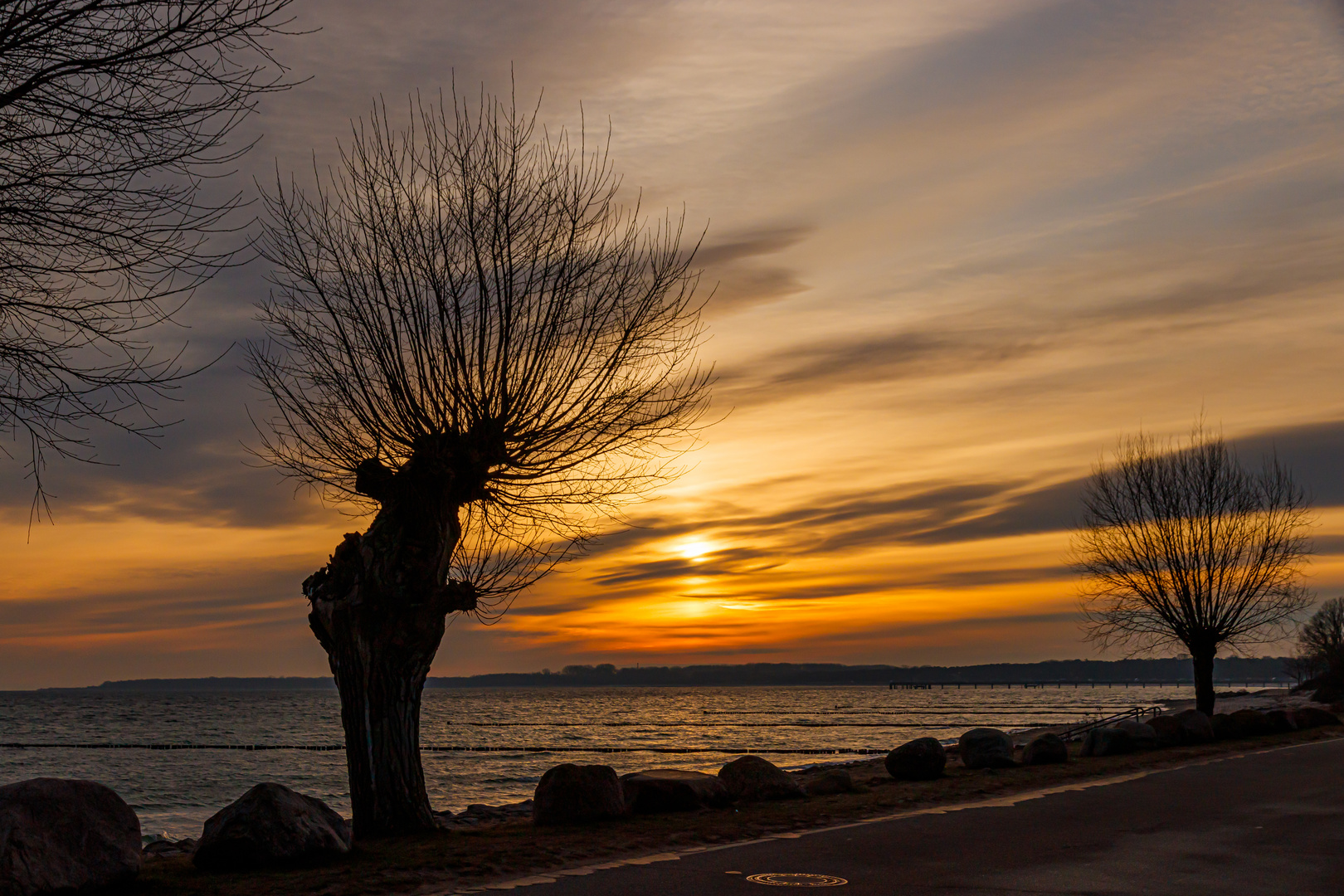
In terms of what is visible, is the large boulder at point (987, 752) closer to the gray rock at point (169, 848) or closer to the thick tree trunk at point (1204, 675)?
the gray rock at point (169, 848)

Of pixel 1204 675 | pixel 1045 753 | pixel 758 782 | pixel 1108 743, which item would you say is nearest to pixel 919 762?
pixel 1045 753

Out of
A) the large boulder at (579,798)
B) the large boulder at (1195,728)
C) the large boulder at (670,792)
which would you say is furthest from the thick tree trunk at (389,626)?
the large boulder at (1195,728)

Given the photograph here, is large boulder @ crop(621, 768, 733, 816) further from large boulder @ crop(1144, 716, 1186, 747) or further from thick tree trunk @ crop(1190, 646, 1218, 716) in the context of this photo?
thick tree trunk @ crop(1190, 646, 1218, 716)

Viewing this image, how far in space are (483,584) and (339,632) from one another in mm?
2187

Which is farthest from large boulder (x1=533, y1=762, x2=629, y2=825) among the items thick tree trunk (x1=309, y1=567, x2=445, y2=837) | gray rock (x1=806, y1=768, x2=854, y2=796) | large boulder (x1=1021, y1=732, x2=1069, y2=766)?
large boulder (x1=1021, y1=732, x2=1069, y2=766)

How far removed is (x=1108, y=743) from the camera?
2450 cm

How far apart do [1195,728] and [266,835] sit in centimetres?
2366

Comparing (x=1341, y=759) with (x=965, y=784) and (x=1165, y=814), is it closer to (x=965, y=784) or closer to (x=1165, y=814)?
(x=965, y=784)

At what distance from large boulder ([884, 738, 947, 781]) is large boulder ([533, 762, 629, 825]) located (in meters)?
7.26

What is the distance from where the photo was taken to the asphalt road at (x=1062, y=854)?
9008mm

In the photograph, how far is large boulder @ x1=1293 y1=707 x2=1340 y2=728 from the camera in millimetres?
31461

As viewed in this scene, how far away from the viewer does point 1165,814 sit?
13.5m

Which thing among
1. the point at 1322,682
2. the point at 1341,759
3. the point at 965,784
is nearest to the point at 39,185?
the point at 965,784

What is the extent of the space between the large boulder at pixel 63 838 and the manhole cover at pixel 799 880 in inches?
225
